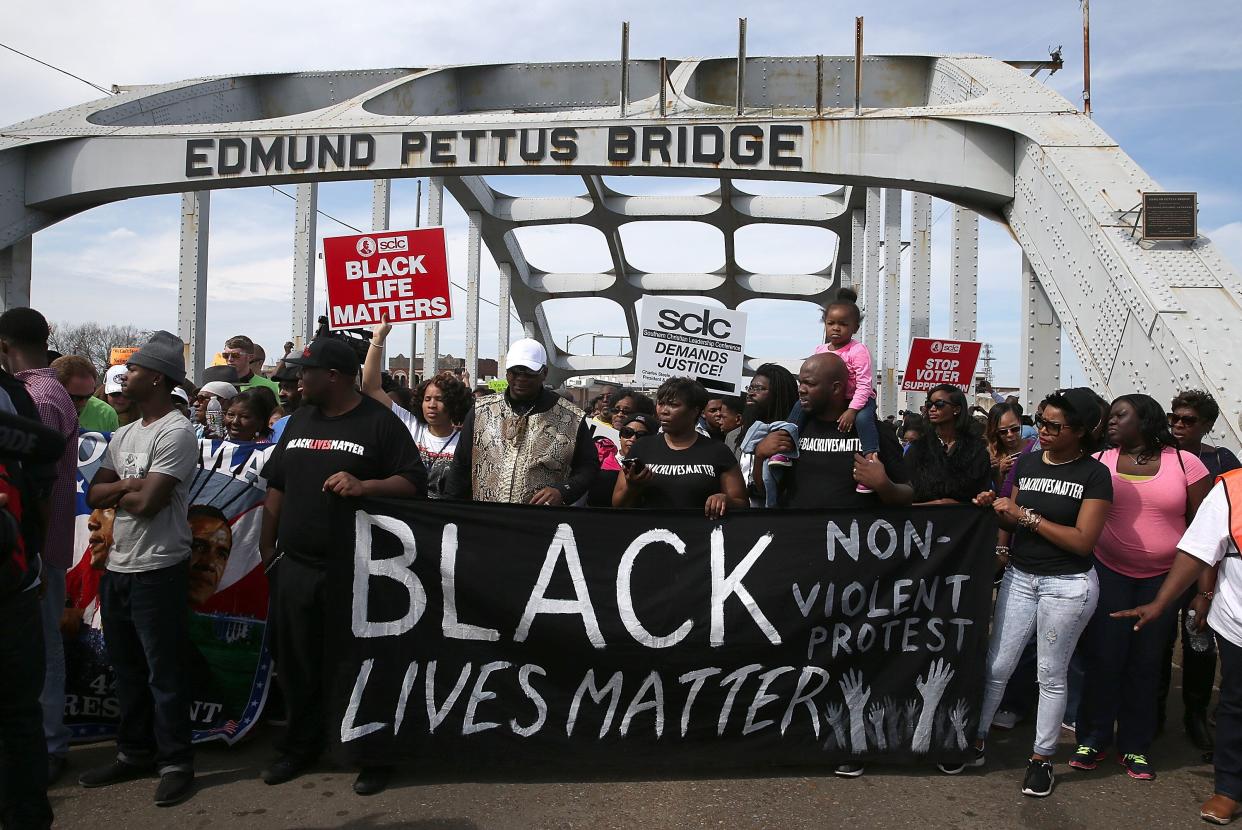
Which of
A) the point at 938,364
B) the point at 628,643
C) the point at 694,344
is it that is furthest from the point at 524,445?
the point at 938,364

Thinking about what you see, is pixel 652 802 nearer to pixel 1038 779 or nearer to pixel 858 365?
pixel 1038 779

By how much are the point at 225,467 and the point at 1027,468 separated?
161 inches

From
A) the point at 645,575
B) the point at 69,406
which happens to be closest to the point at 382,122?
the point at 69,406

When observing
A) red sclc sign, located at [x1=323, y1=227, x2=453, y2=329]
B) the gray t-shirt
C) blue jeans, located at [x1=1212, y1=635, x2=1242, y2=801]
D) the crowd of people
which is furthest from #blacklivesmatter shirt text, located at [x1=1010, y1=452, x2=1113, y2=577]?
red sclc sign, located at [x1=323, y1=227, x2=453, y2=329]

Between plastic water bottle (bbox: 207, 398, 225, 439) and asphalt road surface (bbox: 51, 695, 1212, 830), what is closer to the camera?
asphalt road surface (bbox: 51, 695, 1212, 830)

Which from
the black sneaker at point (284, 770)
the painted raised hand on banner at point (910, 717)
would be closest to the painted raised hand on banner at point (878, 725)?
the painted raised hand on banner at point (910, 717)

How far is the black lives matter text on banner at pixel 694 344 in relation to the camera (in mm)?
8750

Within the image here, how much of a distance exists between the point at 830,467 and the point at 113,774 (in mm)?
3548

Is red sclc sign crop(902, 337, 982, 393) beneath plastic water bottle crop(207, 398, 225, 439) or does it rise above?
above

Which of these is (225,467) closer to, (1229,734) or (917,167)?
(1229,734)

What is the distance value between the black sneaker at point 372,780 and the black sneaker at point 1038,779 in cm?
284

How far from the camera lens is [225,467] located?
500cm

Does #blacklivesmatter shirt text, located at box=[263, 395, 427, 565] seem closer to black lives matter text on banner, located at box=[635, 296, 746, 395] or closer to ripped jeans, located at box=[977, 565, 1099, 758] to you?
ripped jeans, located at box=[977, 565, 1099, 758]

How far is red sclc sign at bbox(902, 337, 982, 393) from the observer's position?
40.5 ft
